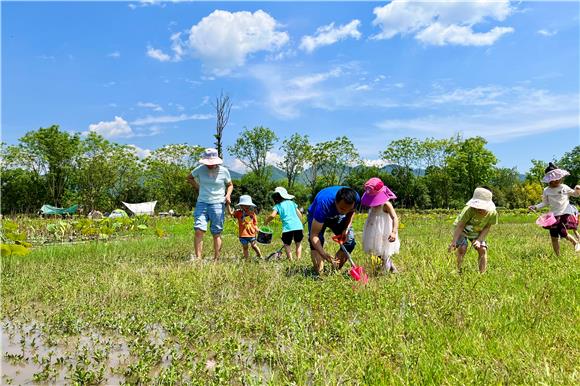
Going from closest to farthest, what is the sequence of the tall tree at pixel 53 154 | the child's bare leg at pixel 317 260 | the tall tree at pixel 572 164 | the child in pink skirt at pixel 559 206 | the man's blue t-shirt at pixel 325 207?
the man's blue t-shirt at pixel 325 207 < the child's bare leg at pixel 317 260 < the child in pink skirt at pixel 559 206 < the tall tree at pixel 53 154 < the tall tree at pixel 572 164

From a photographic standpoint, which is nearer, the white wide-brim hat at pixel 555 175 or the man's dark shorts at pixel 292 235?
the white wide-brim hat at pixel 555 175

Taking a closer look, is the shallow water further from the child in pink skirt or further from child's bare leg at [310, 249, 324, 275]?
the child in pink skirt

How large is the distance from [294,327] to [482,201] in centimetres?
347

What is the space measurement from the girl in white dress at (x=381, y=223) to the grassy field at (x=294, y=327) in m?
0.30

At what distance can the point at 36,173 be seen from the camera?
43.1m

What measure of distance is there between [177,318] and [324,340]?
53.4 inches

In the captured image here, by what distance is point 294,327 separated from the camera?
128 inches

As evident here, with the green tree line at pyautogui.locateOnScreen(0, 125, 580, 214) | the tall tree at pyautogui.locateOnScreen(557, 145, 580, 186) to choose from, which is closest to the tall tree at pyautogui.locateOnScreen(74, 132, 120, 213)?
the green tree line at pyautogui.locateOnScreen(0, 125, 580, 214)

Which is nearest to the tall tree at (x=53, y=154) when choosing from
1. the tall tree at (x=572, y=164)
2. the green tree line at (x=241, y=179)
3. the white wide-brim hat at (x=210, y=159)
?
the green tree line at (x=241, y=179)

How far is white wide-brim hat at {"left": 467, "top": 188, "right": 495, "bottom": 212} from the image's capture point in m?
5.39

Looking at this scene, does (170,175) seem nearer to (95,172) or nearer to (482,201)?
(95,172)

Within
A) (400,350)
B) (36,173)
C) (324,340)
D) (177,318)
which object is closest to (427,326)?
(400,350)

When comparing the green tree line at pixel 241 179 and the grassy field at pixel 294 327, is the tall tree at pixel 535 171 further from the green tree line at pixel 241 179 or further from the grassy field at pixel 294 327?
the grassy field at pixel 294 327

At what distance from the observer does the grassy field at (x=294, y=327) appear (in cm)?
256
